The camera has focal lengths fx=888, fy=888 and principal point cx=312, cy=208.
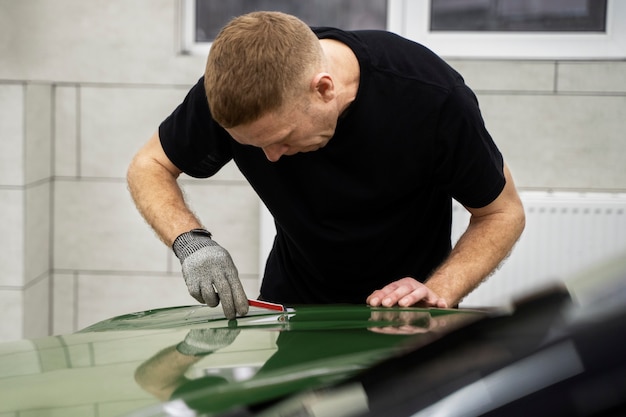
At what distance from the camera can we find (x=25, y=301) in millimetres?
3318

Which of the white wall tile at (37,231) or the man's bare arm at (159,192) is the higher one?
the man's bare arm at (159,192)

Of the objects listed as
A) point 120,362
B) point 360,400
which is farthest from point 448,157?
point 360,400

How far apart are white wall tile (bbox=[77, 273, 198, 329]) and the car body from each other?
203 centimetres

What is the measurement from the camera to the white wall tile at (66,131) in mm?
3459

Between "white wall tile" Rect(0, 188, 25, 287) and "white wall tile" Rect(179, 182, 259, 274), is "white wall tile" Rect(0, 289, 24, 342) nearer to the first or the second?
"white wall tile" Rect(0, 188, 25, 287)

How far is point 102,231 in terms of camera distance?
353cm

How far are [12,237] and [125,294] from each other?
51 centimetres

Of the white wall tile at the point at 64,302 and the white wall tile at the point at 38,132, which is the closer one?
the white wall tile at the point at 38,132

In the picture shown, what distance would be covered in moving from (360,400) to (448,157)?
3.55 feet

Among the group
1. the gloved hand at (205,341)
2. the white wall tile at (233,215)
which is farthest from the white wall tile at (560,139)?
the gloved hand at (205,341)

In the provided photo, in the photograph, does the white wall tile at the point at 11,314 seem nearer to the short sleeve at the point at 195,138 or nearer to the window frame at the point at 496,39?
the window frame at the point at 496,39

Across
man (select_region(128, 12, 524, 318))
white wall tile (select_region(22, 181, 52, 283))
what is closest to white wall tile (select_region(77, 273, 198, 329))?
white wall tile (select_region(22, 181, 52, 283))

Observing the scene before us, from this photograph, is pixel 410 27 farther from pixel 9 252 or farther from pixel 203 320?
pixel 203 320

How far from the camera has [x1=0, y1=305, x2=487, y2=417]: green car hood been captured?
34.2 inches
